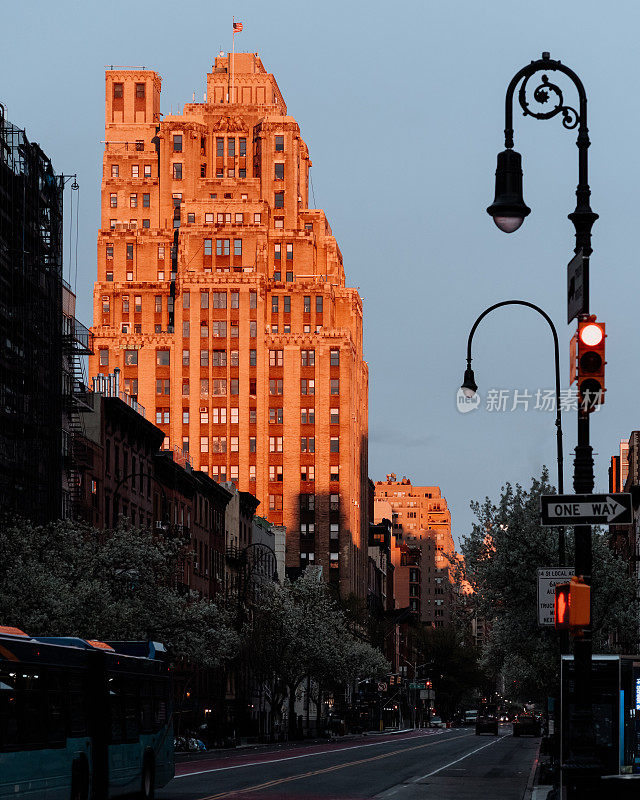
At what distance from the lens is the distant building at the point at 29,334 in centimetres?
6612

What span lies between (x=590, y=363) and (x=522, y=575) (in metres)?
30.2

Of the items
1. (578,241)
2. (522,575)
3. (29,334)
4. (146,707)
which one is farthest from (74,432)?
(578,241)

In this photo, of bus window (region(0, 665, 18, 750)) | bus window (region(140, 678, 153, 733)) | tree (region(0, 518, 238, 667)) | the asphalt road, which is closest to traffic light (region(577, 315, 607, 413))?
bus window (region(0, 665, 18, 750))

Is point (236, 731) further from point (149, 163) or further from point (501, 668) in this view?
point (149, 163)

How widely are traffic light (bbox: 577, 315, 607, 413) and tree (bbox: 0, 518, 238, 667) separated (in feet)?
121

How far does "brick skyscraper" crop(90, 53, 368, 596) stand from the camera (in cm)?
16638

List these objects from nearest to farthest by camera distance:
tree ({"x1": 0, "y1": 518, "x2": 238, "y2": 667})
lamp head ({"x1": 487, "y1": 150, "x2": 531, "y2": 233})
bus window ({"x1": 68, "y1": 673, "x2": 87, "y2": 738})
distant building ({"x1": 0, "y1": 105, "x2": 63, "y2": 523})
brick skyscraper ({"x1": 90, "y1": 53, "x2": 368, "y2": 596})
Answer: lamp head ({"x1": 487, "y1": 150, "x2": 531, "y2": 233}), bus window ({"x1": 68, "y1": 673, "x2": 87, "y2": 738}), tree ({"x1": 0, "y1": 518, "x2": 238, "y2": 667}), distant building ({"x1": 0, "y1": 105, "x2": 63, "y2": 523}), brick skyscraper ({"x1": 90, "y1": 53, "x2": 368, "y2": 596})

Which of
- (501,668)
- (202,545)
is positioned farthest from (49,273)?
(202,545)

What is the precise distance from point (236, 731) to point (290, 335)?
252 ft

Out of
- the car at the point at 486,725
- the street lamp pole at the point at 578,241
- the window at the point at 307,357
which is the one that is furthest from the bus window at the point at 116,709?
the window at the point at 307,357

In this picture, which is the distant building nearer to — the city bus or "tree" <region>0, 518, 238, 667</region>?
"tree" <region>0, 518, 238, 667</region>

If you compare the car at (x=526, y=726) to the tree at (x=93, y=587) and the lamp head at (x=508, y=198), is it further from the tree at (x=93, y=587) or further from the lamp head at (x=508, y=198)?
the lamp head at (x=508, y=198)

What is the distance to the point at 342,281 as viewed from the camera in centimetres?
18462

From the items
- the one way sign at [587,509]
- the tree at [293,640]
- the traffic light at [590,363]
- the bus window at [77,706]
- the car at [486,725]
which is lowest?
the car at [486,725]
